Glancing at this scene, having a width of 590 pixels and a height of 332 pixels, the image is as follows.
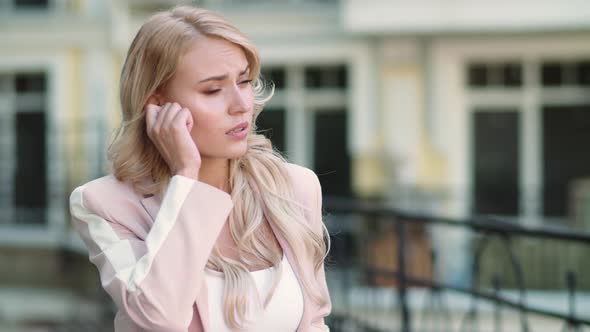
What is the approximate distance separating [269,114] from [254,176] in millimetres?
11670

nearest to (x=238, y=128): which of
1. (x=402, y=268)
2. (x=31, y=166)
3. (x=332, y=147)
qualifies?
(x=402, y=268)

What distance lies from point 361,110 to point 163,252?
11.2m

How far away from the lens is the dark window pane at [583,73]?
499 inches

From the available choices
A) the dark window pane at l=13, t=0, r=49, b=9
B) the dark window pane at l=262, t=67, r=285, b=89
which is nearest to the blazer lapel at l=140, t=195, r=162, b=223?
the dark window pane at l=262, t=67, r=285, b=89

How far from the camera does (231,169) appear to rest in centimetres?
209

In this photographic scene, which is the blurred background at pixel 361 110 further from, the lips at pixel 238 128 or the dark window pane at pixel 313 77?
the lips at pixel 238 128

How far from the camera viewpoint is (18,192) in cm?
1430

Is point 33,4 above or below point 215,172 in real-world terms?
above

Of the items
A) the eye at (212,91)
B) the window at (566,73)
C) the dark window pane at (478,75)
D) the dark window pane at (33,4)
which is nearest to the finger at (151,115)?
the eye at (212,91)

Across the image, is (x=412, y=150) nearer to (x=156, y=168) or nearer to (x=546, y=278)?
(x=546, y=278)

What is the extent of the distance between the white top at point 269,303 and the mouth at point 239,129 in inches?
11.6

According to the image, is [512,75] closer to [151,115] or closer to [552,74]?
[552,74]

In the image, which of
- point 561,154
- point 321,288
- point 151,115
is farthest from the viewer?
point 561,154

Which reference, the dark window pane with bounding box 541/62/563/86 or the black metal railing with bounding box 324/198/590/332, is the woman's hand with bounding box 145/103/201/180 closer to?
the black metal railing with bounding box 324/198/590/332
